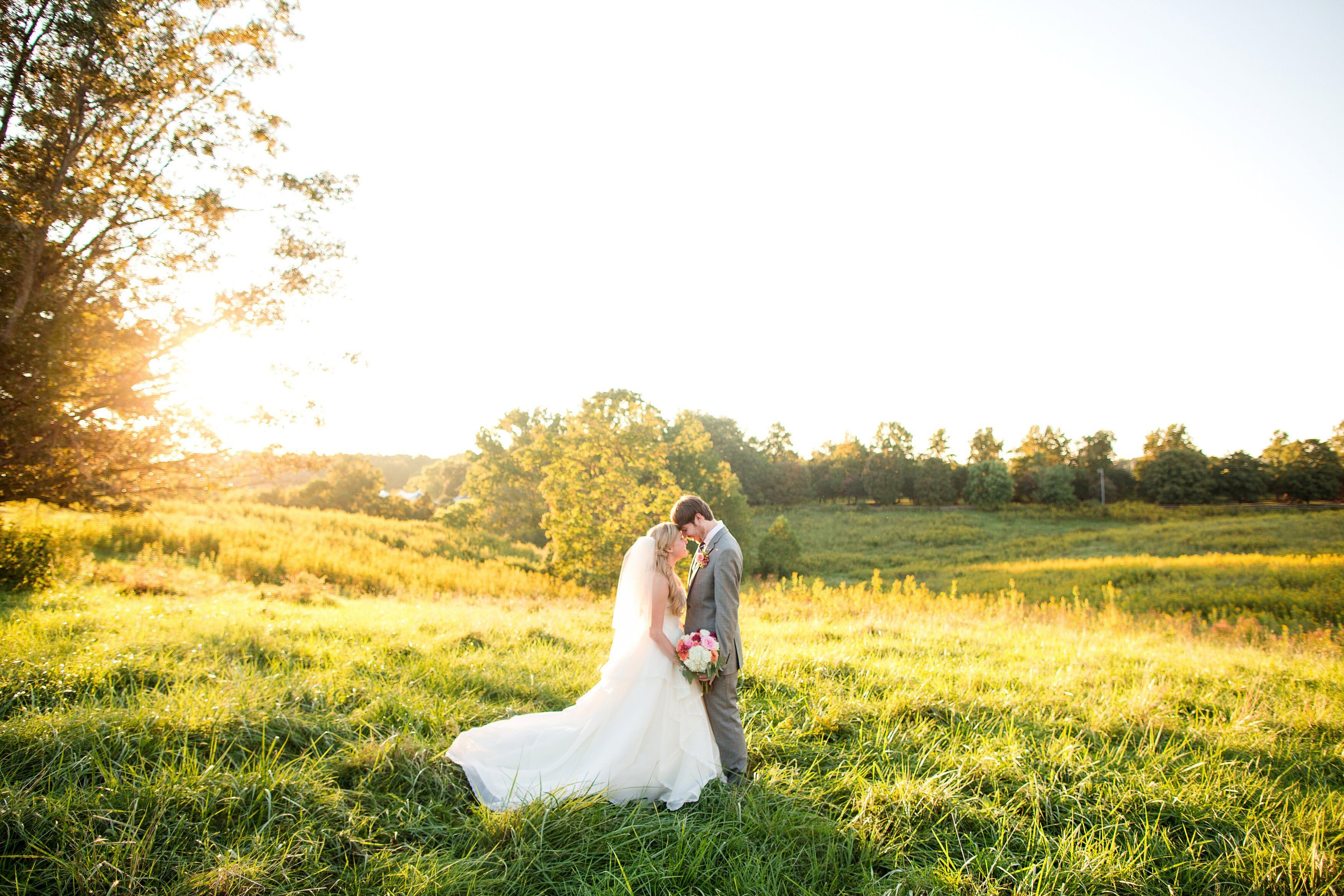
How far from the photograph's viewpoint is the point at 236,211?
6848mm

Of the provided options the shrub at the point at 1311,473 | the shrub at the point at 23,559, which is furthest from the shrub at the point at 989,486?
the shrub at the point at 23,559

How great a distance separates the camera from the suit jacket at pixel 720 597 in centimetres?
430

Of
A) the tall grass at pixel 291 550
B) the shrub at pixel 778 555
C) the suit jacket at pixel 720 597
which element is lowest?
the shrub at pixel 778 555

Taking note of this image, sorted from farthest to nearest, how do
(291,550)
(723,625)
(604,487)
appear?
(604,487) → (291,550) → (723,625)

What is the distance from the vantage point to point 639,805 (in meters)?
3.91

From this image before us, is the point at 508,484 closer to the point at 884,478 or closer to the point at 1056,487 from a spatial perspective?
the point at 884,478

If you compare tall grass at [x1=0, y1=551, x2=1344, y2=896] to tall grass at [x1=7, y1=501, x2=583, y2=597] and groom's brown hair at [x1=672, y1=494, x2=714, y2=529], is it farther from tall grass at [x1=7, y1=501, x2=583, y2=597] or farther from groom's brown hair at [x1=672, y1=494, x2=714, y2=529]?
tall grass at [x1=7, y1=501, x2=583, y2=597]

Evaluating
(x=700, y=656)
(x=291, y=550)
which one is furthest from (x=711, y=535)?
(x=291, y=550)

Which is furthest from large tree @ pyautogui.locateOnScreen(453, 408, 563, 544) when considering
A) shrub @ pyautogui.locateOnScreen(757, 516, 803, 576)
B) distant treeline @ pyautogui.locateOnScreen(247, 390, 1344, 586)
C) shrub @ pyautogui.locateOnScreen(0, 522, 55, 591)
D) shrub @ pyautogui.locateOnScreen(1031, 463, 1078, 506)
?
shrub @ pyautogui.locateOnScreen(1031, 463, 1078, 506)

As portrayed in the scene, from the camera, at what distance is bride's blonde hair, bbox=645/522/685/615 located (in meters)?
4.39

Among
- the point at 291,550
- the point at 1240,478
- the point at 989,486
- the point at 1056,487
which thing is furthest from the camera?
the point at 989,486

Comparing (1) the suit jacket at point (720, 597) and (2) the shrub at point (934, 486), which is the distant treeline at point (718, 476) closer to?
(2) the shrub at point (934, 486)

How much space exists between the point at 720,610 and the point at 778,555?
25985 mm

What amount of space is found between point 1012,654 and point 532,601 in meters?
9.91
